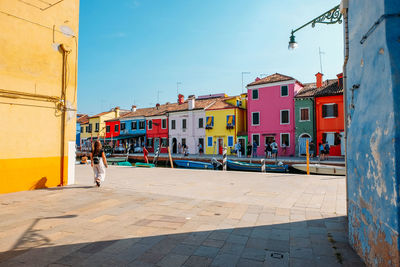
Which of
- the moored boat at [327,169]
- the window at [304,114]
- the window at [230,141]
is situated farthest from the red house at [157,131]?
the moored boat at [327,169]

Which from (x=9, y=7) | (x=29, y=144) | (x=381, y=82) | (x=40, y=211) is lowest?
(x=40, y=211)

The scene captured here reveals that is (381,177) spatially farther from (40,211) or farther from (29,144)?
(29,144)

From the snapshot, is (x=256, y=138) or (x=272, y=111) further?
(x=256, y=138)

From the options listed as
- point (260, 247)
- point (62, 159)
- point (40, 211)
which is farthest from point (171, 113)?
point (260, 247)

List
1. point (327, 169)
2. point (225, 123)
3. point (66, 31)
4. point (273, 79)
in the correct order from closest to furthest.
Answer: point (66, 31), point (327, 169), point (273, 79), point (225, 123)

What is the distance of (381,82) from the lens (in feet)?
7.51

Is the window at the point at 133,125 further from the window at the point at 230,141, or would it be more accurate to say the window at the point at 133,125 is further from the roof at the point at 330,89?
the roof at the point at 330,89

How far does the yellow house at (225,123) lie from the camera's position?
29.9 metres

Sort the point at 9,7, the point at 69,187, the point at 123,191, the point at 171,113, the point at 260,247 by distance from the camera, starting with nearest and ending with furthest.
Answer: the point at 260,247 → the point at 9,7 → the point at 123,191 → the point at 69,187 → the point at 171,113

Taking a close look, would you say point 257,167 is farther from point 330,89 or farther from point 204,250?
point 204,250

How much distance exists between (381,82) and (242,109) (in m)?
28.7

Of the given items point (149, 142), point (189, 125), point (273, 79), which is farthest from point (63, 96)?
point (149, 142)

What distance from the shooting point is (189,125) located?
110ft

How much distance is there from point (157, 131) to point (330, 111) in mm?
22842
